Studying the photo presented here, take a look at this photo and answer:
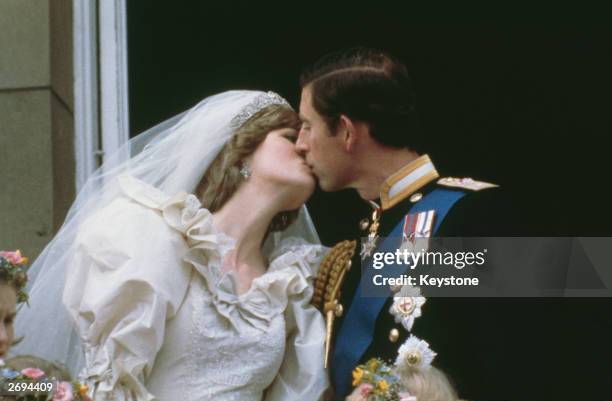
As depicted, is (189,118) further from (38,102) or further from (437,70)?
(437,70)

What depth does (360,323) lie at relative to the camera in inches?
113

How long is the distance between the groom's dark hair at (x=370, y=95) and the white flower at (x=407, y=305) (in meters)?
0.39

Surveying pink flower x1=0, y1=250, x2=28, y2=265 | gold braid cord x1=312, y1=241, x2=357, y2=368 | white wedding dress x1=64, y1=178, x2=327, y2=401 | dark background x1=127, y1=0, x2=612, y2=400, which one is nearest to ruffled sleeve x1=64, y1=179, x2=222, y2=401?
white wedding dress x1=64, y1=178, x2=327, y2=401

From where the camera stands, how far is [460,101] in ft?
13.6

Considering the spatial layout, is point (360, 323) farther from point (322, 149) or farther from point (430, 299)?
point (322, 149)

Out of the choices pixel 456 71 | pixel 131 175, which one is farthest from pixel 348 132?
pixel 456 71

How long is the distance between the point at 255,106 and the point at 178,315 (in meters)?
0.60

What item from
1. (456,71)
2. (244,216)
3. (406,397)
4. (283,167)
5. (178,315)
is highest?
(456,71)

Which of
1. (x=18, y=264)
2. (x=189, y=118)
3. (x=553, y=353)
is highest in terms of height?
(x=189, y=118)

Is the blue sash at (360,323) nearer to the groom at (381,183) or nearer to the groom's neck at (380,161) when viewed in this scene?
the groom at (381,183)

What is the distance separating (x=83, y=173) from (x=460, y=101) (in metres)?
1.29

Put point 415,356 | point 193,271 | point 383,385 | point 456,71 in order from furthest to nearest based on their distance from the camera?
point 456,71 → point 193,271 → point 415,356 → point 383,385

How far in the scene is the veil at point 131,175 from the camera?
3035 mm

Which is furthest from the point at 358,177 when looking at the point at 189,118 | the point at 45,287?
the point at 45,287
